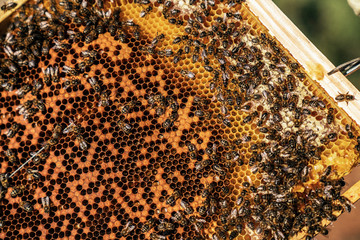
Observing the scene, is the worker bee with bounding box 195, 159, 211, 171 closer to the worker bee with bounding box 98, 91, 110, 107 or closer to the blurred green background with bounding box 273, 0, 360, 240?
the worker bee with bounding box 98, 91, 110, 107

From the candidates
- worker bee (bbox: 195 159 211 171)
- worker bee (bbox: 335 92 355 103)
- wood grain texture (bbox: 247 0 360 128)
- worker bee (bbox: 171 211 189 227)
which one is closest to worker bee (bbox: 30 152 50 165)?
worker bee (bbox: 171 211 189 227)

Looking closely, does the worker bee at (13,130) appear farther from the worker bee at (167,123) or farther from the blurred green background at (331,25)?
the blurred green background at (331,25)

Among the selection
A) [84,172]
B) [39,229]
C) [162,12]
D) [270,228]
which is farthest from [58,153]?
[270,228]

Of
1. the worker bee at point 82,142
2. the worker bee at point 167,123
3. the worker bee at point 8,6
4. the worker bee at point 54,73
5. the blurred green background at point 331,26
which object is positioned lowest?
the blurred green background at point 331,26

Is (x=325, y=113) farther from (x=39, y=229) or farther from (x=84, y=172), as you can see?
(x=39, y=229)

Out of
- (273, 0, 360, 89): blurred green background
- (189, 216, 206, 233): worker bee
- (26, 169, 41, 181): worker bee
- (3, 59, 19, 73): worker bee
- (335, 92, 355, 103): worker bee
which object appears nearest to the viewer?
(335, 92, 355, 103): worker bee

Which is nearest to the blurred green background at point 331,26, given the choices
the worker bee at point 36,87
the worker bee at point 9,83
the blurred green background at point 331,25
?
the blurred green background at point 331,25
